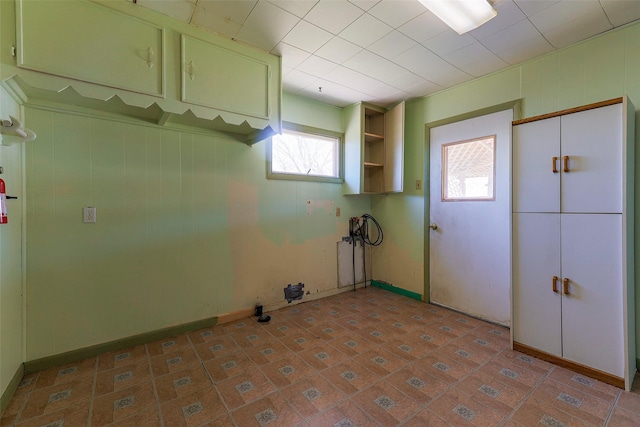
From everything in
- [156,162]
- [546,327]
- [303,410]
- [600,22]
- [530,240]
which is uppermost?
[600,22]

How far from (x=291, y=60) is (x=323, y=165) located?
145 centimetres

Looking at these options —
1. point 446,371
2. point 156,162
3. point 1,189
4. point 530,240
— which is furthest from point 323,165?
point 1,189

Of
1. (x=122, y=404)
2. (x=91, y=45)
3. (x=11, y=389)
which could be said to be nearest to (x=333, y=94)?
(x=91, y=45)

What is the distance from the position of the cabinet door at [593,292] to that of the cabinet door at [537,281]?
0.05 meters

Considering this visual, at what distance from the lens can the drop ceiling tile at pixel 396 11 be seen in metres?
1.87

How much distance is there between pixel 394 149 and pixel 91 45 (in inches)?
123

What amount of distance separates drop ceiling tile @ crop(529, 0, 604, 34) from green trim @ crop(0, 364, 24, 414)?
4242 mm

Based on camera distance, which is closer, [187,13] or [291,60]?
Answer: [187,13]

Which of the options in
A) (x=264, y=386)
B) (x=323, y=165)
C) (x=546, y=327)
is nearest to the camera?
(x=264, y=386)

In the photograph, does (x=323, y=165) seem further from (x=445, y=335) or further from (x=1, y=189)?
(x=1, y=189)

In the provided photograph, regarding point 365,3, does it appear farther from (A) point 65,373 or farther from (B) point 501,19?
(A) point 65,373

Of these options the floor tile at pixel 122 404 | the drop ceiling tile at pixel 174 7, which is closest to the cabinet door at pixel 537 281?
the floor tile at pixel 122 404

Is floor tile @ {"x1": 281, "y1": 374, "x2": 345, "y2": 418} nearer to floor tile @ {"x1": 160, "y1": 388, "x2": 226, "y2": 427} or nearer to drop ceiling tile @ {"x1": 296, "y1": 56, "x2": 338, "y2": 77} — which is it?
floor tile @ {"x1": 160, "y1": 388, "x2": 226, "y2": 427}

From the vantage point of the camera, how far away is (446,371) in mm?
2045
